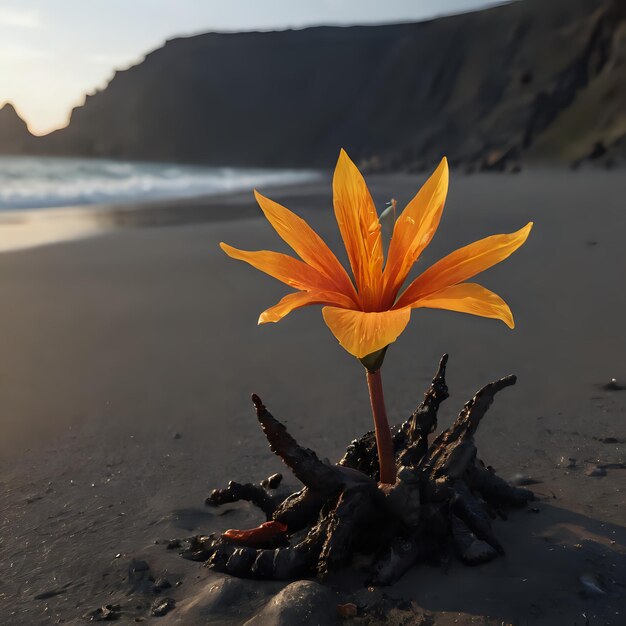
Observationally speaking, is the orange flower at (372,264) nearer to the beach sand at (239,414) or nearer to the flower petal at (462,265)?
the flower petal at (462,265)

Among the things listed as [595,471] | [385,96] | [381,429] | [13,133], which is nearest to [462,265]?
[381,429]

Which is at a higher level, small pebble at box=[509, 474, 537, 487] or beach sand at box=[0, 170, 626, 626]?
beach sand at box=[0, 170, 626, 626]

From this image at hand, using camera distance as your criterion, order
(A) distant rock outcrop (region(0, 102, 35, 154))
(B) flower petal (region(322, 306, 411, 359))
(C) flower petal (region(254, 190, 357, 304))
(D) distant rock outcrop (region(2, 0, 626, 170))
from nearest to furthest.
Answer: (B) flower petal (region(322, 306, 411, 359)) → (C) flower petal (region(254, 190, 357, 304)) → (D) distant rock outcrop (region(2, 0, 626, 170)) → (A) distant rock outcrop (region(0, 102, 35, 154))

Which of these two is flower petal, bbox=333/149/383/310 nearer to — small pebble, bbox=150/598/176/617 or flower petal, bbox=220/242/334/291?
flower petal, bbox=220/242/334/291

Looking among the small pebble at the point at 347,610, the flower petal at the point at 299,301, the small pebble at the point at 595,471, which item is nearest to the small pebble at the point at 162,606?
the small pebble at the point at 347,610

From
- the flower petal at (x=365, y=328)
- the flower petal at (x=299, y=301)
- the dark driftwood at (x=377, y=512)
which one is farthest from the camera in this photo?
the dark driftwood at (x=377, y=512)

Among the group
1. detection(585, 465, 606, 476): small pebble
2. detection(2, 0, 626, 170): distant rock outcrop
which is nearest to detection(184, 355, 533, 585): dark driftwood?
detection(585, 465, 606, 476): small pebble
